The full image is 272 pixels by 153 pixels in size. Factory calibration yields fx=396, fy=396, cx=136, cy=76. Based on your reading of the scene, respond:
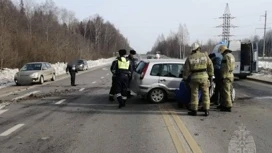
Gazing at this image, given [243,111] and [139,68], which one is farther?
[139,68]

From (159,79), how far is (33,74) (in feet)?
46.4

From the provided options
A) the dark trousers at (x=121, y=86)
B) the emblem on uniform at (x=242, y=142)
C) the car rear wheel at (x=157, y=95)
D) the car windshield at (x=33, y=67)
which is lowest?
the emblem on uniform at (x=242, y=142)

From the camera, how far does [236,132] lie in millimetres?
8406

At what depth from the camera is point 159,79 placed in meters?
13.0

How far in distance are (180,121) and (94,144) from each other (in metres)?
2.97

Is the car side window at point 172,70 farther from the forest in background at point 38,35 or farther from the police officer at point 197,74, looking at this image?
the forest in background at point 38,35

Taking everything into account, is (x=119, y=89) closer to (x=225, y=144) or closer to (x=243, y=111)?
(x=243, y=111)

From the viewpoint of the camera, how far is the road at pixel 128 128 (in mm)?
7070

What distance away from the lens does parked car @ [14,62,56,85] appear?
25.1 metres

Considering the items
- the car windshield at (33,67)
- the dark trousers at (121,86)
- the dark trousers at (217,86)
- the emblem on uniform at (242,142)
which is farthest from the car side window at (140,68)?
the car windshield at (33,67)

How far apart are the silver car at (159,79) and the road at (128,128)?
384 mm

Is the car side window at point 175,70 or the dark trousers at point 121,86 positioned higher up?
the car side window at point 175,70

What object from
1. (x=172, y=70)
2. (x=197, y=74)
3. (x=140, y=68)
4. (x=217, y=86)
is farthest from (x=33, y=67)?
(x=197, y=74)

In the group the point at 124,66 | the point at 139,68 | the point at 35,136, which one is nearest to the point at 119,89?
the point at 124,66
